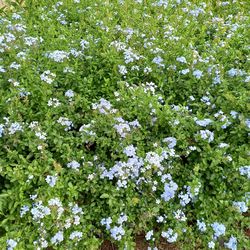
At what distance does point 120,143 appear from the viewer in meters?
2.74

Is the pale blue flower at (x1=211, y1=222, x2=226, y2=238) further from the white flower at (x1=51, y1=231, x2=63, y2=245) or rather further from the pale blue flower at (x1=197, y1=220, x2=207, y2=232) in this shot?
the white flower at (x1=51, y1=231, x2=63, y2=245)

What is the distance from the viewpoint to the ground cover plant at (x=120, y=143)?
8.27 ft

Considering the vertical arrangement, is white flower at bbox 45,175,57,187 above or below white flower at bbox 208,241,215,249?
above

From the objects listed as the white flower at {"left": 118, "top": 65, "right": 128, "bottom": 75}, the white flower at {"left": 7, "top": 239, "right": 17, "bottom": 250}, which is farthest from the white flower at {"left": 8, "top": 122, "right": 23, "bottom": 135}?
the white flower at {"left": 118, "top": 65, "right": 128, "bottom": 75}

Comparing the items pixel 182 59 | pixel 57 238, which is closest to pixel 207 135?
pixel 182 59

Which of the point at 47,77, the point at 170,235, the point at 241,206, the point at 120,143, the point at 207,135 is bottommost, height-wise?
the point at 170,235

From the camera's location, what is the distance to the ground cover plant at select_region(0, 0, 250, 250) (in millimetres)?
2520

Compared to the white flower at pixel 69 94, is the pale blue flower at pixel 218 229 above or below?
below

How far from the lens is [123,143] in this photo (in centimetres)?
273

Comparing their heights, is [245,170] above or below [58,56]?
below

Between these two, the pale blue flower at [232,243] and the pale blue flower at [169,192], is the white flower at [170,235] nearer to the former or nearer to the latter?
the pale blue flower at [169,192]

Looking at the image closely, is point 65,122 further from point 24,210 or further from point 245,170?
point 245,170

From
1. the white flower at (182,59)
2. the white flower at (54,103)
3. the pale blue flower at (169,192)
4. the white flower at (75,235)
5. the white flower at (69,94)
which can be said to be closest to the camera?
the white flower at (75,235)

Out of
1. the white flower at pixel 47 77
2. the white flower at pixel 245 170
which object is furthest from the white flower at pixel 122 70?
the white flower at pixel 245 170
